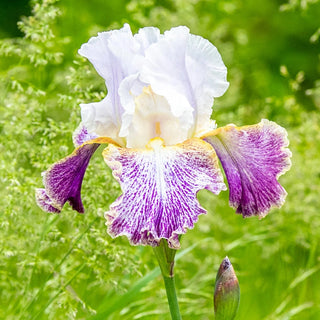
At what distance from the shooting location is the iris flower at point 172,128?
0.88m

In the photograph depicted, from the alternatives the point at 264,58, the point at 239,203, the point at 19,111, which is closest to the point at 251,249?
the point at 19,111

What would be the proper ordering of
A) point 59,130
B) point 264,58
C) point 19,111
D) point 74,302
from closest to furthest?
point 74,302, point 59,130, point 19,111, point 264,58

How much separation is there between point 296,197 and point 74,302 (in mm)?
879

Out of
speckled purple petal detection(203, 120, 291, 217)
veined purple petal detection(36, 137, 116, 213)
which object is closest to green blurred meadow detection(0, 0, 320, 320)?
veined purple petal detection(36, 137, 116, 213)

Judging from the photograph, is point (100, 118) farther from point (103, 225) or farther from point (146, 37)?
point (103, 225)

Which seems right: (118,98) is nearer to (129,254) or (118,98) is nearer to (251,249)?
(129,254)

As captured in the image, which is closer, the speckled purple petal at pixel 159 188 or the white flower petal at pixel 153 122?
the speckled purple petal at pixel 159 188

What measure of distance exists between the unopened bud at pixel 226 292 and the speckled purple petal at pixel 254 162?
0.32ft

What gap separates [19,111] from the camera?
137 cm

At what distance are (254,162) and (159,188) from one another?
170 millimetres

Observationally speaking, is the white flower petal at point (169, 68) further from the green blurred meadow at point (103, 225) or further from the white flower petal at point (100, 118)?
the green blurred meadow at point (103, 225)

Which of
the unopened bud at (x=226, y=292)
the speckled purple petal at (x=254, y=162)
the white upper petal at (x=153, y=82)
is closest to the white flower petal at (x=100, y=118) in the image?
the white upper petal at (x=153, y=82)

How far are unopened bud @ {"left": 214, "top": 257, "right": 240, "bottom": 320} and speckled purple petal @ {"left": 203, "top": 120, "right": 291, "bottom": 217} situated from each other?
10cm

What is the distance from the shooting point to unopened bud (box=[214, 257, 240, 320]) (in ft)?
3.02
